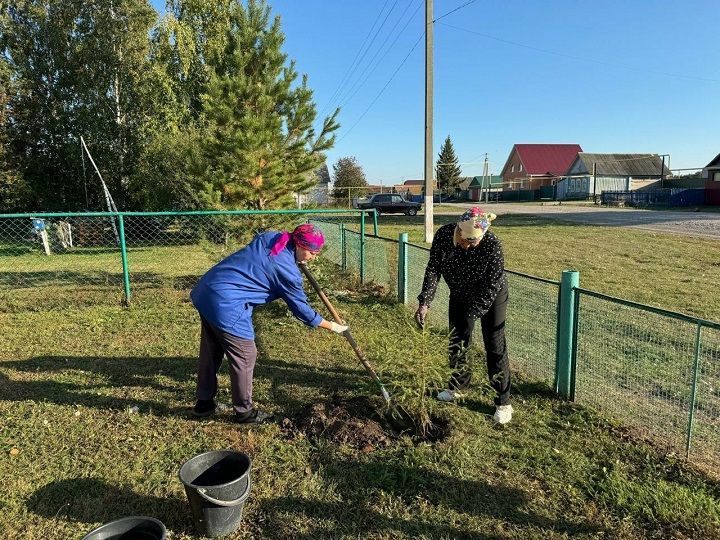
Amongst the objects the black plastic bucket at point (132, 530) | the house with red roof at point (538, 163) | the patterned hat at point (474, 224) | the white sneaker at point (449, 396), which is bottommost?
the white sneaker at point (449, 396)

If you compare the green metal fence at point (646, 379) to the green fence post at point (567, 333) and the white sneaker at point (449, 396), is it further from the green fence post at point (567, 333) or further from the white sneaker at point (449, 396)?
the white sneaker at point (449, 396)

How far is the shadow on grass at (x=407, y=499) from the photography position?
2488mm

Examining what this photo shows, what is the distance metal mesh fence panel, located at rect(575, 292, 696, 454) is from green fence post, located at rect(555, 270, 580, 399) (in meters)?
0.05

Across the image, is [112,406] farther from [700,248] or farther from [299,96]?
[700,248]

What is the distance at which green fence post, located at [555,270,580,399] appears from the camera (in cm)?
376

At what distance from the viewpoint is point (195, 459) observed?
2.62m

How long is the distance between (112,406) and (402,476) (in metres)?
2.38

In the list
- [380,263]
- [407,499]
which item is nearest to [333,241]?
[380,263]

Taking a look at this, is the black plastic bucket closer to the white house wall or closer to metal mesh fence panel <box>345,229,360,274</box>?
metal mesh fence panel <box>345,229,360,274</box>

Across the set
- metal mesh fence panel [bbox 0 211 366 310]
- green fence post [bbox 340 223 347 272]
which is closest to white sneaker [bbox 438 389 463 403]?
metal mesh fence panel [bbox 0 211 366 310]

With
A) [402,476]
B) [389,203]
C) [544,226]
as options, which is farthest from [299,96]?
[389,203]

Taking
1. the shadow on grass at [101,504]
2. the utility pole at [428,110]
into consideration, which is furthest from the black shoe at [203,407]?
the utility pole at [428,110]

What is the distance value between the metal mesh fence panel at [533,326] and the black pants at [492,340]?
2.18 ft

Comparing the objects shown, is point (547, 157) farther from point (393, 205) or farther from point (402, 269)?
point (402, 269)
